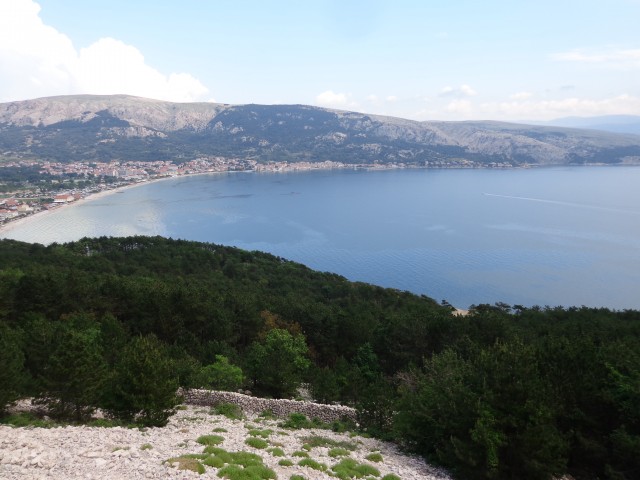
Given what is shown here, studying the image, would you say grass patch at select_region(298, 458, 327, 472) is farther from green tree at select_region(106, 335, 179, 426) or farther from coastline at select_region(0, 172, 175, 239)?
coastline at select_region(0, 172, 175, 239)

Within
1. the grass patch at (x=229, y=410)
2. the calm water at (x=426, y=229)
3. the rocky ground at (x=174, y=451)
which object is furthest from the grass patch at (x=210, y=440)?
the calm water at (x=426, y=229)

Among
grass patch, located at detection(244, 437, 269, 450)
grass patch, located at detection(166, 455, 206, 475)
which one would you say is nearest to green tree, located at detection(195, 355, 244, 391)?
grass patch, located at detection(244, 437, 269, 450)

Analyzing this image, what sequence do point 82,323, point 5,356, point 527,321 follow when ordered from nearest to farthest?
1. point 5,356
2. point 82,323
3. point 527,321

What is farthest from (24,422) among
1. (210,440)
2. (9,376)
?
(210,440)

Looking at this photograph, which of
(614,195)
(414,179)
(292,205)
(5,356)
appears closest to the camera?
(5,356)

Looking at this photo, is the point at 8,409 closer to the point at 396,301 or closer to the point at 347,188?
the point at 396,301

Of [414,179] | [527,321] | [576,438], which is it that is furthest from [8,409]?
[414,179]

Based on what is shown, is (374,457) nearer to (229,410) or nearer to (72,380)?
(229,410)

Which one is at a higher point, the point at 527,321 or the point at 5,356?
the point at 5,356
